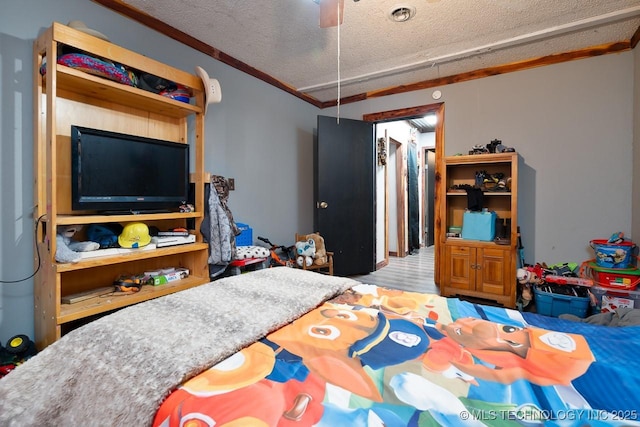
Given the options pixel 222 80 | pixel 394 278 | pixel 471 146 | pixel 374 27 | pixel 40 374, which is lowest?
pixel 394 278

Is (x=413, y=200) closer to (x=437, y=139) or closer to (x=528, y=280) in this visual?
(x=437, y=139)

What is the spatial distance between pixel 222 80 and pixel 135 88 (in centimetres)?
111

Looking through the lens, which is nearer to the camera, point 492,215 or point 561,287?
point 561,287

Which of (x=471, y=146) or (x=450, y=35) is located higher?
(x=450, y=35)

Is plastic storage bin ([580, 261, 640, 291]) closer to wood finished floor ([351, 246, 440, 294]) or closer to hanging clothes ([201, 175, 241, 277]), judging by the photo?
A: wood finished floor ([351, 246, 440, 294])

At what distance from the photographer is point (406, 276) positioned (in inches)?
157

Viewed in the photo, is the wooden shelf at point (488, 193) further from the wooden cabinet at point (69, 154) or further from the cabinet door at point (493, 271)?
the wooden cabinet at point (69, 154)

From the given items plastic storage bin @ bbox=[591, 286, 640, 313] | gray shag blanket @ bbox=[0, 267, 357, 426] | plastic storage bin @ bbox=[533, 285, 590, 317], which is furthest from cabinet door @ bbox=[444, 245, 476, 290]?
gray shag blanket @ bbox=[0, 267, 357, 426]

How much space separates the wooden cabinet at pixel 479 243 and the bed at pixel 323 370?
2.00m

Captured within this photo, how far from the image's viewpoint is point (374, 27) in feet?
7.84

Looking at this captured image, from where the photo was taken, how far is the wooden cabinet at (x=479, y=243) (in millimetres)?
2785

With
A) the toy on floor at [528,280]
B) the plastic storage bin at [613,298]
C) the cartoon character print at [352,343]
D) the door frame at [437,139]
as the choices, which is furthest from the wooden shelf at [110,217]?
the plastic storage bin at [613,298]

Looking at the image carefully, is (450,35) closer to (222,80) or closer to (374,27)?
(374,27)

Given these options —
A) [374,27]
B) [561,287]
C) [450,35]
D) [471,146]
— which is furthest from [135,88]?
[561,287]
